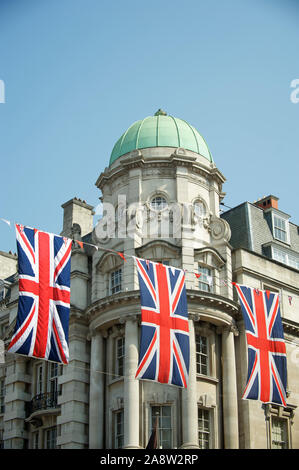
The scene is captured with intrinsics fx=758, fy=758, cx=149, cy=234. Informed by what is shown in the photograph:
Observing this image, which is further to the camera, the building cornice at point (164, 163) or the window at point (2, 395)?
the window at point (2, 395)

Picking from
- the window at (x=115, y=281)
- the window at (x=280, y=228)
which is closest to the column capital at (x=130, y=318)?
the window at (x=115, y=281)

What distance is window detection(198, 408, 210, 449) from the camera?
35062mm

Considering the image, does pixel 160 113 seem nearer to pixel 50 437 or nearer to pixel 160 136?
pixel 160 136

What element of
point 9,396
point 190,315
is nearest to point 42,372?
point 9,396

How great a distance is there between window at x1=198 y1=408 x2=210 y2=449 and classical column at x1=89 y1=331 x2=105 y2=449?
185 inches

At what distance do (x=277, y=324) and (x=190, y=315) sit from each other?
4.14 meters

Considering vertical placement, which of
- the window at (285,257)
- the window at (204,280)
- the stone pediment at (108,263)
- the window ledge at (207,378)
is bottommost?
the window ledge at (207,378)

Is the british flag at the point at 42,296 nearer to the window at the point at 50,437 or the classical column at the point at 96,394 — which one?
the classical column at the point at 96,394

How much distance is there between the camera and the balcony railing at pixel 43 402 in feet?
→ 127

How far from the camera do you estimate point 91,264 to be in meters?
41.3

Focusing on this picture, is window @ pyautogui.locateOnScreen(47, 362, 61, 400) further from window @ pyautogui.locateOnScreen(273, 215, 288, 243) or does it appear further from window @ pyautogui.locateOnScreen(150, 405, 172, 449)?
window @ pyautogui.locateOnScreen(273, 215, 288, 243)

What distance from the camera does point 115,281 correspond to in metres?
38.7

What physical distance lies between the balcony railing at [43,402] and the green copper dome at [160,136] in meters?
13.1
